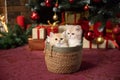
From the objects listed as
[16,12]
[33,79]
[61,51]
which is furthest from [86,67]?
[16,12]

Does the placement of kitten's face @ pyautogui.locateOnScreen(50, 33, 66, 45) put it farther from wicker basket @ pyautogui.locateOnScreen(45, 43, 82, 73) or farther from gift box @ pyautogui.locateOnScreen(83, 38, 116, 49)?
gift box @ pyautogui.locateOnScreen(83, 38, 116, 49)

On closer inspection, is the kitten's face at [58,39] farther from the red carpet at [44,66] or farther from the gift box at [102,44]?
the gift box at [102,44]

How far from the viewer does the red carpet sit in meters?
1.47

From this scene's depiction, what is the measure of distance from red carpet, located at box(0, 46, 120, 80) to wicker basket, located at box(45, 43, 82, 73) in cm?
5

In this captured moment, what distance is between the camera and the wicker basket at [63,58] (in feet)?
4.65

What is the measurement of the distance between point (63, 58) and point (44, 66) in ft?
0.93

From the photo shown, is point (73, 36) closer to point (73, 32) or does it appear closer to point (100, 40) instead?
point (73, 32)

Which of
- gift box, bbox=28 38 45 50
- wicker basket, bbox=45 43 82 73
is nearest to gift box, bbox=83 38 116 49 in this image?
gift box, bbox=28 38 45 50

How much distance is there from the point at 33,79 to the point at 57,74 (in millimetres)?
167

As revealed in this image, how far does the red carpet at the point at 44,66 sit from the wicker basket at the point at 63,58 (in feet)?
0.17

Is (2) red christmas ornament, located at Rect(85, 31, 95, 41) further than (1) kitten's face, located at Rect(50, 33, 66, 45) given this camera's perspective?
Yes

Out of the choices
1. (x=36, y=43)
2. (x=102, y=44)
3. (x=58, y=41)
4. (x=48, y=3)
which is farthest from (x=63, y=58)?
(x=48, y=3)

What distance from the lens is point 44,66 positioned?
1652 millimetres

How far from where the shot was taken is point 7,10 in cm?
248
